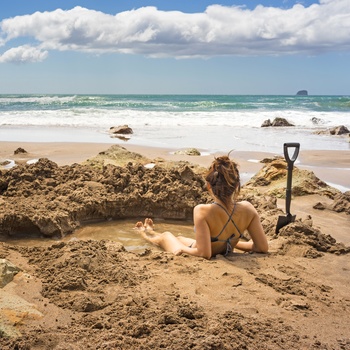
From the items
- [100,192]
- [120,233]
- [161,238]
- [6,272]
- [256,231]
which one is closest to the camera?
[6,272]

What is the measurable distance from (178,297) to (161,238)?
157cm

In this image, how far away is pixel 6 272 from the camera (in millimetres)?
3348

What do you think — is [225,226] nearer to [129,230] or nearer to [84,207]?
[129,230]

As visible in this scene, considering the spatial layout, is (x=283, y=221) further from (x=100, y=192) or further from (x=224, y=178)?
(x=100, y=192)

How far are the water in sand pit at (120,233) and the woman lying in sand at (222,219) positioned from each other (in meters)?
0.71

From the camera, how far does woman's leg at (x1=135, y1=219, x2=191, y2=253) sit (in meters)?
4.42

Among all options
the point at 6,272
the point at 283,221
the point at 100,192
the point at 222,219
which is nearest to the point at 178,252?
the point at 222,219

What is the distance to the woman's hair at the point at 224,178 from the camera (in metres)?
3.97

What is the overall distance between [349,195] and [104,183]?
337 cm

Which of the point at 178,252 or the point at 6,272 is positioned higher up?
the point at 6,272

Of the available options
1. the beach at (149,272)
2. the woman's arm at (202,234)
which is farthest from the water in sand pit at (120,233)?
the woman's arm at (202,234)

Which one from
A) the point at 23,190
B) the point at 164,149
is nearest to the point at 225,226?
the point at 23,190

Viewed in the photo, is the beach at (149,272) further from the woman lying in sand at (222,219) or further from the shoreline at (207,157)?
the shoreline at (207,157)

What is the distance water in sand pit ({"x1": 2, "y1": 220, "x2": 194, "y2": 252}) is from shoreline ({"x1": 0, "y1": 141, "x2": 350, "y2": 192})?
3.20 m
